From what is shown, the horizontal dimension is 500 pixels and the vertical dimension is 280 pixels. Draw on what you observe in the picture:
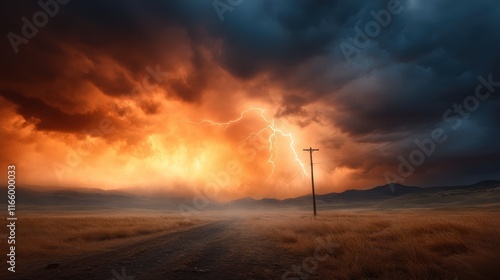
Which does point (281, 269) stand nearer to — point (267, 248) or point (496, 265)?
point (267, 248)

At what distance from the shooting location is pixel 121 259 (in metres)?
11.4

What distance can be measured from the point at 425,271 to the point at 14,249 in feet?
55.9

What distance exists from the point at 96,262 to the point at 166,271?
11.9 ft

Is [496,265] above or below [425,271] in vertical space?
above

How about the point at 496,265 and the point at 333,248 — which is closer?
the point at 496,265

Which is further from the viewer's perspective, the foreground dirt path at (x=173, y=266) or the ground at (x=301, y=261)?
the foreground dirt path at (x=173, y=266)

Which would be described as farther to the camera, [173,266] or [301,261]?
[301,261]

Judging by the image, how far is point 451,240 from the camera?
10195mm

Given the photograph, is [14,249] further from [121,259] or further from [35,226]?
[35,226]

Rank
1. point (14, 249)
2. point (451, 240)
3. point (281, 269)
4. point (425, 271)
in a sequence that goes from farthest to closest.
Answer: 1. point (14, 249)
2. point (451, 240)
3. point (281, 269)
4. point (425, 271)

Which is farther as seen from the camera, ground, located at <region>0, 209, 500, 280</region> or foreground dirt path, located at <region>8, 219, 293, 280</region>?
foreground dirt path, located at <region>8, 219, 293, 280</region>

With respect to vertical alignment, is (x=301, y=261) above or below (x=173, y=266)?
below

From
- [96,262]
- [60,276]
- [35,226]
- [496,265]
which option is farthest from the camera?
[35,226]

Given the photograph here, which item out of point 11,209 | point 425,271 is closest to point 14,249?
point 11,209
